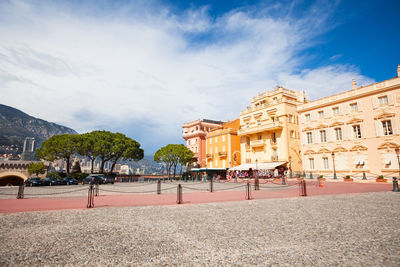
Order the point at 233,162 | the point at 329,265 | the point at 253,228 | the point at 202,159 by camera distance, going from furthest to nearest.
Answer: the point at 202,159, the point at 233,162, the point at 253,228, the point at 329,265

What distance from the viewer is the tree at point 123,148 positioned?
4691 centimetres

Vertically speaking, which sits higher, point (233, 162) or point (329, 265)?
point (233, 162)

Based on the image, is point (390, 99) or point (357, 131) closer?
point (390, 99)

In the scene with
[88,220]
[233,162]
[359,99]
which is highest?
[359,99]

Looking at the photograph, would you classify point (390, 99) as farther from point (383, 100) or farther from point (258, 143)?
point (258, 143)

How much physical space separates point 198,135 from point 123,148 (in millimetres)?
18644

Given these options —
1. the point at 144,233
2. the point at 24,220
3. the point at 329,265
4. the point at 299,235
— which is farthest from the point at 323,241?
the point at 24,220

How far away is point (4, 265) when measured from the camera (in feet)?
12.1

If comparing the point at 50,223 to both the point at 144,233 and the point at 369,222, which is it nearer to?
the point at 144,233

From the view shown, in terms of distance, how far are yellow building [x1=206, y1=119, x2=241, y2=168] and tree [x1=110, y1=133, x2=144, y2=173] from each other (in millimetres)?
16346

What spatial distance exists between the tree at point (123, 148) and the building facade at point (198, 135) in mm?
14012

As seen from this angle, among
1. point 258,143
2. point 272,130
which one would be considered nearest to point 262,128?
point 272,130

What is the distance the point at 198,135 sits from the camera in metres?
57.9

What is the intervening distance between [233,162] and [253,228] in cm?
4064
